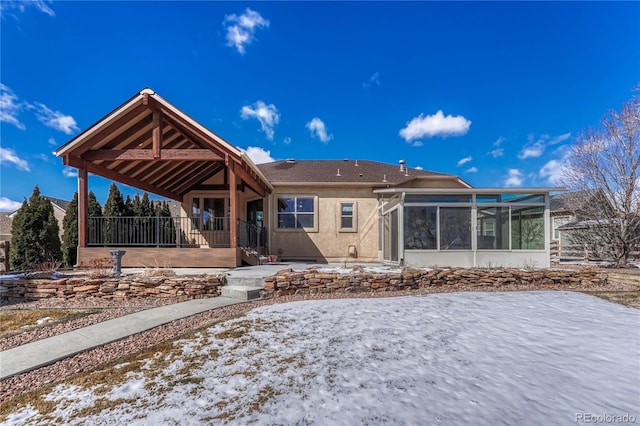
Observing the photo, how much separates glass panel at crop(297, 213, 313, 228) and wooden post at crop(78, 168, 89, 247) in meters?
7.52

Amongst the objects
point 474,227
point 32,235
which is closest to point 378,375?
point 474,227

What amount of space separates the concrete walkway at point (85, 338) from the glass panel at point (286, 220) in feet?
24.3

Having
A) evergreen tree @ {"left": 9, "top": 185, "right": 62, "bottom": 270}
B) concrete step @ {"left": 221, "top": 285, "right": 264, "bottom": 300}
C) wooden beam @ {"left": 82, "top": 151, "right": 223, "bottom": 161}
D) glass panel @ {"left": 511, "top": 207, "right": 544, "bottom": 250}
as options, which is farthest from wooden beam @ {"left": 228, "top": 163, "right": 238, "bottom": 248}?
glass panel @ {"left": 511, "top": 207, "right": 544, "bottom": 250}

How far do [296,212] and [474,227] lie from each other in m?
7.13

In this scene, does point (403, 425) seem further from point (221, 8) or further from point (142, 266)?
point (221, 8)

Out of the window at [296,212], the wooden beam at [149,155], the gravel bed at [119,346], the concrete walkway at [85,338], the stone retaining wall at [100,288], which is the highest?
the wooden beam at [149,155]

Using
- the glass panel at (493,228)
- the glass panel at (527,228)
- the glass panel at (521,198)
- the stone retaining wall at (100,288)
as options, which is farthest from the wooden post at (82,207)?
the glass panel at (527,228)

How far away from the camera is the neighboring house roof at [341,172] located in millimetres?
13559

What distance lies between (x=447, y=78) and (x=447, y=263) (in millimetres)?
11604

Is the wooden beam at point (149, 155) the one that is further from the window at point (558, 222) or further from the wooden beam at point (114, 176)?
the window at point (558, 222)

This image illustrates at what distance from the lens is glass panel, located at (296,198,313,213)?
1339 centimetres

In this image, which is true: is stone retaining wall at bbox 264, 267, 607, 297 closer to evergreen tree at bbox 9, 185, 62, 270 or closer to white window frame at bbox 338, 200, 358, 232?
white window frame at bbox 338, 200, 358, 232

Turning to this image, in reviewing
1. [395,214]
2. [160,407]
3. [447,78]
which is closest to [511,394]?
[160,407]

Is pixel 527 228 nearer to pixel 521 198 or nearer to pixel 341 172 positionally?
pixel 521 198
